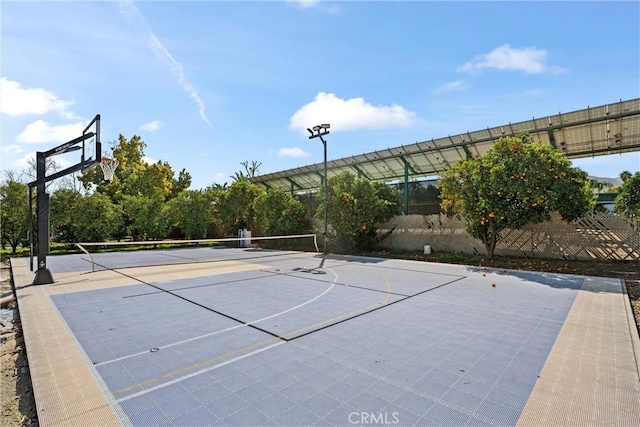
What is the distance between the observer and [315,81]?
13.4 m

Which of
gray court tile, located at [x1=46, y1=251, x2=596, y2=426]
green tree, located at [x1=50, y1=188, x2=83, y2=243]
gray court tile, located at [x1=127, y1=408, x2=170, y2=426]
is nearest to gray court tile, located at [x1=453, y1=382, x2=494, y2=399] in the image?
gray court tile, located at [x1=46, y1=251, x2=596, y2=426]

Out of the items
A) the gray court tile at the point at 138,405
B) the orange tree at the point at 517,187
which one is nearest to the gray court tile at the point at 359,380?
the gray court tile at the point at 138,405

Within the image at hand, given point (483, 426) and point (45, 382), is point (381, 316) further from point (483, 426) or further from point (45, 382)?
point (45, 382)

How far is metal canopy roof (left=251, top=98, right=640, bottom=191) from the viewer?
14.0 meters

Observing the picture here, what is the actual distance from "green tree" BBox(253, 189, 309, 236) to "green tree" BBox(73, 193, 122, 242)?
9.84 meters

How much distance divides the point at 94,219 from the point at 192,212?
6.58 metres

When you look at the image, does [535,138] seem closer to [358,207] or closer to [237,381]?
[358,207]

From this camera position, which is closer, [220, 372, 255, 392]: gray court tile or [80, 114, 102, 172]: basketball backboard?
[220, 372, 255, 392]: gray court tile

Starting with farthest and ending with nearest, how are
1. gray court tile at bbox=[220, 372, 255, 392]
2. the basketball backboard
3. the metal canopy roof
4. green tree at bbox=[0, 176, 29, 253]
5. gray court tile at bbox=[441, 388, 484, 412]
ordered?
1. green tree at bbox=[0, 176, 29, 253]
2. the metal canopy roof
3. the basketball backboard
4. gray court tile at bbox=[220, 372, 255, 392]
5. gray court tile at bbox=[441, 388, 484, 412]

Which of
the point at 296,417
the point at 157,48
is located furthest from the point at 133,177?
the point at 296,417

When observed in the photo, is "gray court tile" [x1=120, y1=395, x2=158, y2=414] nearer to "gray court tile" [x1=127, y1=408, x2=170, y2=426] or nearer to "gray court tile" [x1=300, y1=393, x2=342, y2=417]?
"gray court tile" [x1=127, y1=408, x2=170, y2=426]

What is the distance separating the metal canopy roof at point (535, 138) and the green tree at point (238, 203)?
5505 millimetres

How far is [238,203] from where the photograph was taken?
25.0m

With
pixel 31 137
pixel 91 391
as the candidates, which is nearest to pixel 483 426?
pixel 91 391
